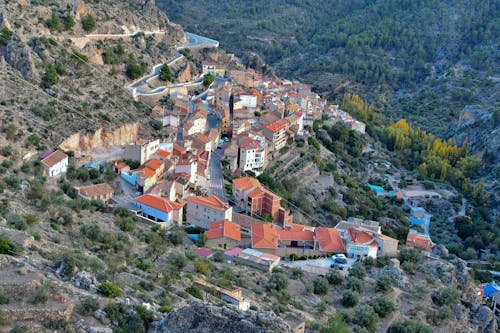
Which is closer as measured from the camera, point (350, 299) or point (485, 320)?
point (350, 299)

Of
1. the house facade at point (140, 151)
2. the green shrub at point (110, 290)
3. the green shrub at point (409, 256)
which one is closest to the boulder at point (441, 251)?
the green shrub at point (409, 256)

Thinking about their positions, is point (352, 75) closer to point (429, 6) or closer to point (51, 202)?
point (429, 6)

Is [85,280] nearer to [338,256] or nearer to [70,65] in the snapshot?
[338,256]

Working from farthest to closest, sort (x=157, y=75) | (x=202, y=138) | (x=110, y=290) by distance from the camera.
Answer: (x=157, y=75) → (x=202, y=138) → (x=110, y=290)

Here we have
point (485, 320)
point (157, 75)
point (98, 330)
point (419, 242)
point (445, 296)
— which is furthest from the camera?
point (157, 75)

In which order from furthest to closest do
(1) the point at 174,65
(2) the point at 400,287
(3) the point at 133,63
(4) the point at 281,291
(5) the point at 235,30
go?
(5) the point at 235,30
(1) the point at 174,65
(3) the point at 133,63
(2) the point at 400,287
(4) the point at 281,291

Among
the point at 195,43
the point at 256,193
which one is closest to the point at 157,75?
the point at 195,43

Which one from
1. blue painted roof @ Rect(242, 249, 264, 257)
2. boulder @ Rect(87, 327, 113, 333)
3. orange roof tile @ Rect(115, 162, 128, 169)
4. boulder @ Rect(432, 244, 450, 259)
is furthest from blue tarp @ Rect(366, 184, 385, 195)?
boulder @ Rect(87, 327, 113, 333)

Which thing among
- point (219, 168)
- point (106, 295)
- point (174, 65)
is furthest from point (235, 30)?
point (106, 295)

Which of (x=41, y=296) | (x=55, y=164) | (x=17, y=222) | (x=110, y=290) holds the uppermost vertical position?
(x=41, y=296)
